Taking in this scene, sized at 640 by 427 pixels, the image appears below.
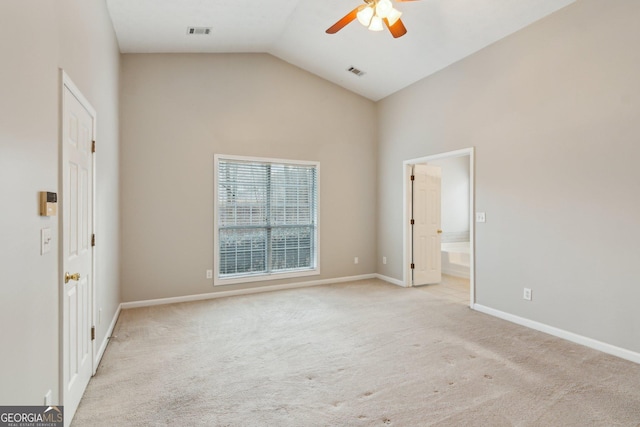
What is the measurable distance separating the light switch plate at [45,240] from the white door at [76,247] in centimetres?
20

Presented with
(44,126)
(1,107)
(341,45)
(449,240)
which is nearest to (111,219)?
(44,126)

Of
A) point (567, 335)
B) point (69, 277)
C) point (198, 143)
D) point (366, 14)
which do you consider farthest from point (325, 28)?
point (567, 335)

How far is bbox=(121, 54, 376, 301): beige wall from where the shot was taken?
169 inches

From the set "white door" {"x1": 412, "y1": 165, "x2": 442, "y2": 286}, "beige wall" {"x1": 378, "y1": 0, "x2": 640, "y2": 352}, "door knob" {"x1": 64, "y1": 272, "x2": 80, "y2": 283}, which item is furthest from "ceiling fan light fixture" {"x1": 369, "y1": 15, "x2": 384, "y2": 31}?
"white door" {"x1": 412, "y1": 165, "x2": 442, "y2": 286}

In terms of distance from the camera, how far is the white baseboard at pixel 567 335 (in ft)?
9.32

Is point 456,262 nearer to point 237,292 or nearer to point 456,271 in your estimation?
point 456,271

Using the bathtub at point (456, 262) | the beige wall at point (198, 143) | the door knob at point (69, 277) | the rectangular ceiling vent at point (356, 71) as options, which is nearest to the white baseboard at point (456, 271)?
the bathtub at point (456, 262)

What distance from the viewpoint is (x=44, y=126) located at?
1615 millimetres

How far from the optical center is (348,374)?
8.52ft

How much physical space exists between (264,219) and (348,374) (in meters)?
3.04

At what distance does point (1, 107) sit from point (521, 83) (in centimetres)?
439

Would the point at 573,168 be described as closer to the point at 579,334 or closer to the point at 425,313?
the point at 579,334

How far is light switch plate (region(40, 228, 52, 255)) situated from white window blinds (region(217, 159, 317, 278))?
307 centimetres
